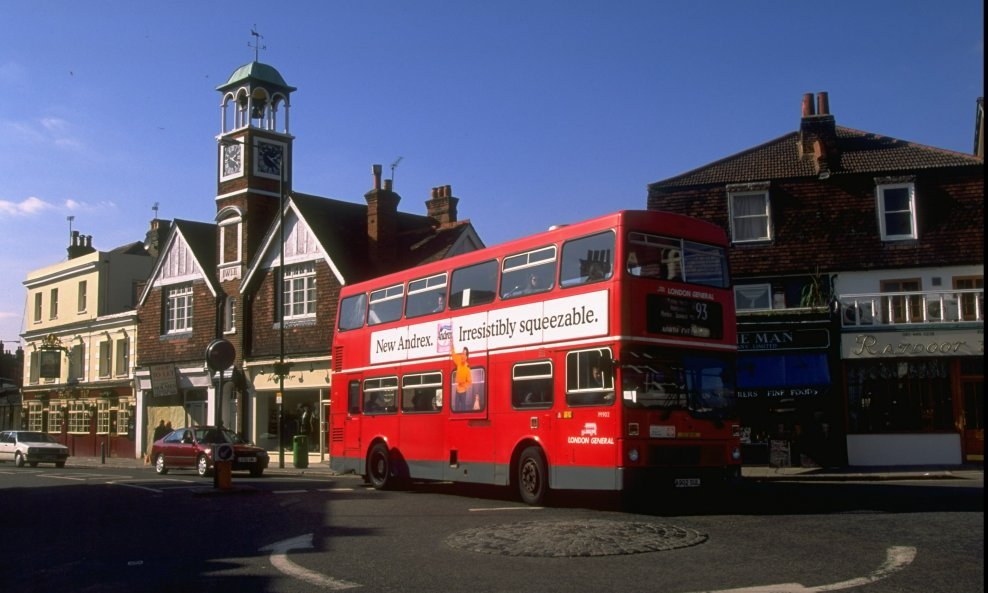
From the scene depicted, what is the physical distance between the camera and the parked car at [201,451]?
25734 millimetres

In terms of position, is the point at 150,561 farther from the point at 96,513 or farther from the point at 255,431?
the point at 255,431

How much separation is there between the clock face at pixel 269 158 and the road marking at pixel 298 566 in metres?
28.4

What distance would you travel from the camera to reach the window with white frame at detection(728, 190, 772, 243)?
88.9 ft

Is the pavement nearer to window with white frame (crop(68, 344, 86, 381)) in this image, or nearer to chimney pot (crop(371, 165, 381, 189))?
chimney pot (crop(371, 165, 381, 189))

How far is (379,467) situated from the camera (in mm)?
19734

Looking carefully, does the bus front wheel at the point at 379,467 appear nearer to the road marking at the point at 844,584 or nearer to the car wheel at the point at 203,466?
the car wheel at the point at 203,466

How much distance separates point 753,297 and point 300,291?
17.2 meters

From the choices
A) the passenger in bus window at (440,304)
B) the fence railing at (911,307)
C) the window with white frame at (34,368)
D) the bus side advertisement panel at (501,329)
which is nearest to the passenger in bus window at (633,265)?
the bus side advertisement panel at (501,329)

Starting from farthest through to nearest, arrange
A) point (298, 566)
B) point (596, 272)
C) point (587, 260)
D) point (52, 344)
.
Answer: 1. point (52, 344)
2. point (587, 260)
3. point (596, 272)
4. point (298, 566)

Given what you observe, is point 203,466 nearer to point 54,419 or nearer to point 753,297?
point 753,297

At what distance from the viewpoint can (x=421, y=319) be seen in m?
18.4

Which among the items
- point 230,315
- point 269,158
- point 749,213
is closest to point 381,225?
point 269,158

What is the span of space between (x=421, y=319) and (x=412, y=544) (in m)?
7.90

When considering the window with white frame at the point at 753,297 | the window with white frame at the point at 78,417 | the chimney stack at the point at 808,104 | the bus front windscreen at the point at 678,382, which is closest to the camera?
the bus front windscreen at the point at 678,382
